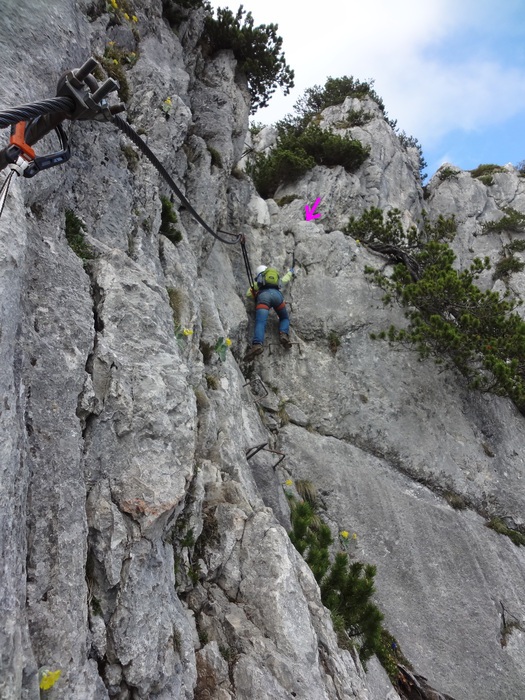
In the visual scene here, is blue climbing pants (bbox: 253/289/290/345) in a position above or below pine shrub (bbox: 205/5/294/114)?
below

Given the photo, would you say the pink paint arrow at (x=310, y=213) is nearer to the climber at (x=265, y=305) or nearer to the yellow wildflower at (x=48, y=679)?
the climber at (x=265, y=305)

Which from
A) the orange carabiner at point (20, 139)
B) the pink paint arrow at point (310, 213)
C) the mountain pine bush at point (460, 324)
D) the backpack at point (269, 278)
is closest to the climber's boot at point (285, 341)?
the backpack at point (269, 278)

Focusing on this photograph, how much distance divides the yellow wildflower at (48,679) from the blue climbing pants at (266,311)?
1050 cm

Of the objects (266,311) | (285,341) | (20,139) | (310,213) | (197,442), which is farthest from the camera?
(310,213)

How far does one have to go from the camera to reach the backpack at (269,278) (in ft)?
46.2

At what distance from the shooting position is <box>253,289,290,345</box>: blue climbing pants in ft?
44.8

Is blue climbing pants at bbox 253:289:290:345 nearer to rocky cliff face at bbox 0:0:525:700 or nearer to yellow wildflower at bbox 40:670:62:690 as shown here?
rocky cliff face at bbox 0:0:525:700

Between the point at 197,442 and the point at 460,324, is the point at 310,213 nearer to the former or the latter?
the point at 460,324

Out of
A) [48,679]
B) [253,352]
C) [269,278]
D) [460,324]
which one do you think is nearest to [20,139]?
[48,679]

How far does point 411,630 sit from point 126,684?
25.7 ft

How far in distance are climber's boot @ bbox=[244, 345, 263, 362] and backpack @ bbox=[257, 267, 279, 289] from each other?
1998mm

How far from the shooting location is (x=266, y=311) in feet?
45.3

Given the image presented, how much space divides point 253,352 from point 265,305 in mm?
1459

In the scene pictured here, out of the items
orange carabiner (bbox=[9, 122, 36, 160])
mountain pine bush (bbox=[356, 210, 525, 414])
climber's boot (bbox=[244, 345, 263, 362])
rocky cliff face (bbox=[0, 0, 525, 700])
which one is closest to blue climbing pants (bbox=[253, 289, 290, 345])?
climber's boot (bbox=[244, 345, 263, 362])
